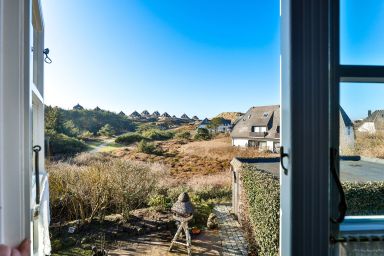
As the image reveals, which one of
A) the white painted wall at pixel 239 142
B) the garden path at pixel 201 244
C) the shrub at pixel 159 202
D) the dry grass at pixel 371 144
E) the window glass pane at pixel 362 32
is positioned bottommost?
the garden path at pixel 201 244

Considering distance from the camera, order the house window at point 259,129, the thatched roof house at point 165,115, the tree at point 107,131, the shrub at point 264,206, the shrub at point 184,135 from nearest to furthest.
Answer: the shrub at point 264,206 → the house window at point 259,129 → the tree at point 107,131 → the thatched roof house at point 165,115 → the shrub at point 184,135

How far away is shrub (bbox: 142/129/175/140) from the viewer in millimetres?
3934

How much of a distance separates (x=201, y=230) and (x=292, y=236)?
3.56 meters

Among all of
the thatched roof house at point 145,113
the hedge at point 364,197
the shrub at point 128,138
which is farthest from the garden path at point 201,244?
the hedge at point 364,197

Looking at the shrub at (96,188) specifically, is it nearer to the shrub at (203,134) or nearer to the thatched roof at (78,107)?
the thatched roof at (78,107)

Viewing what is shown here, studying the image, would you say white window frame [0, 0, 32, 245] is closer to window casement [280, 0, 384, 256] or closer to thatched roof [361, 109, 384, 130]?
window casement [280, 0, 384, 256]

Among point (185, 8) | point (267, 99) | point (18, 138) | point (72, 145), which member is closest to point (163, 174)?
point (72, 145)

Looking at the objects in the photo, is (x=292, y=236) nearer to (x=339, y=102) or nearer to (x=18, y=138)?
(x=339, y=102)

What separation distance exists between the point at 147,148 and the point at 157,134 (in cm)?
29

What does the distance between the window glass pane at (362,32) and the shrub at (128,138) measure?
3.62 m

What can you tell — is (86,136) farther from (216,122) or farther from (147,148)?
(216,122)

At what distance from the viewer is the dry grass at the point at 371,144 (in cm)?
54

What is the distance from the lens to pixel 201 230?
3734 mm

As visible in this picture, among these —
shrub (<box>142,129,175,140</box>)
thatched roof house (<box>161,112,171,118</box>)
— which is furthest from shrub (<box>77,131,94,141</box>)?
thatched roof house (<box>161,112,171,118</box>)
